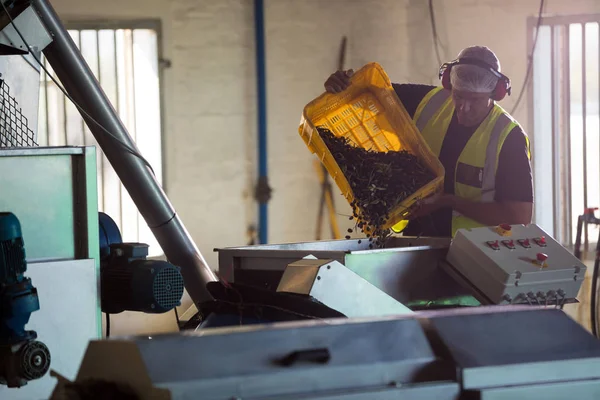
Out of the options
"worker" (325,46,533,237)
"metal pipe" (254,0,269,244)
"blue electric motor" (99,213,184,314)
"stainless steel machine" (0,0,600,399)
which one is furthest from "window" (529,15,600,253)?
"blue electric motor" (99,213,184,314)

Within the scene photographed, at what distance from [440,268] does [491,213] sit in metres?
0.49

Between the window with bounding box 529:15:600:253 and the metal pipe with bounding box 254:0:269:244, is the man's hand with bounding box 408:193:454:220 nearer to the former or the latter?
the metal pipe with bounding box 254:0:269:244

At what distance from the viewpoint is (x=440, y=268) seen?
1876 millimetres

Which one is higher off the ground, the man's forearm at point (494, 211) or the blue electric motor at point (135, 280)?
the man's forearm at point (494, 211)

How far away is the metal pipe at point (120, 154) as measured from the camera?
76.9 inches

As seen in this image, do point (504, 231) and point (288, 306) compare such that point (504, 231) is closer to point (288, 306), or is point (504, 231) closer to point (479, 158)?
point (479, 158)

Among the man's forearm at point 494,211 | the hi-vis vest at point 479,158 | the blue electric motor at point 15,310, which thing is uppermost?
the hi-vis vest at point 479,158

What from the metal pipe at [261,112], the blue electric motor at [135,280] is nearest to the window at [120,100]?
the metal pipe at [261,112]

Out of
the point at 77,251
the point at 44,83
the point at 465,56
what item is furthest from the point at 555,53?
the point at 77,251

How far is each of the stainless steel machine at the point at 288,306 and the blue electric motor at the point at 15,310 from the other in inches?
4.9

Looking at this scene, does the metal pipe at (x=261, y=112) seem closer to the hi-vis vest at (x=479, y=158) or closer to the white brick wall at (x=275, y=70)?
the white brick wall at (x=275, y=70)

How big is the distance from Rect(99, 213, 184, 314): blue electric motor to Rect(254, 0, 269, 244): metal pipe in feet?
8.90

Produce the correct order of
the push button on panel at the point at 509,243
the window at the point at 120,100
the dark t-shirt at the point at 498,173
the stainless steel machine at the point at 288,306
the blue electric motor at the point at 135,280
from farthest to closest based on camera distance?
the window at the point at 120,100 < the dark t-shirt at the point at 498,173 < the push button on panel at the point at 509,243 < the blue electric motor at the point at 135,280 < the stainless steel machine at the point at 288,306

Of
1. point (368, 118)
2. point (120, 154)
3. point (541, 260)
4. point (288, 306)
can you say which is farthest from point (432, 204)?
point (288, 306)
